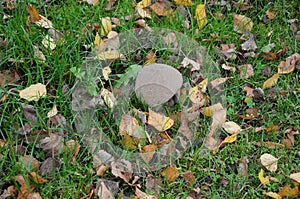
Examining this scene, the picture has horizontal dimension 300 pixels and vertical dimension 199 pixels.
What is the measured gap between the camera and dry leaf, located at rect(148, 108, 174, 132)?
321cm

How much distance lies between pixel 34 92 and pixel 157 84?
0.82 m

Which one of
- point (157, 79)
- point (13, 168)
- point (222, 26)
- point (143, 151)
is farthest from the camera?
point (222, 26)

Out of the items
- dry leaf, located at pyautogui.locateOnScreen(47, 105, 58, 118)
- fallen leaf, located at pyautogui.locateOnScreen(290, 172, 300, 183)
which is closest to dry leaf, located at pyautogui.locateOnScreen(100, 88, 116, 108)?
dry leaf, located at pyautogui.locateOnScreen(47, 105, 58, 118)

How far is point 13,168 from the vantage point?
113 inches

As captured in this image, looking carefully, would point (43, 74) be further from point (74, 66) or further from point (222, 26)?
point (222, 26)

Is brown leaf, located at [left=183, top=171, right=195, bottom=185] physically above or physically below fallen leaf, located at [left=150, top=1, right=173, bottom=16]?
below

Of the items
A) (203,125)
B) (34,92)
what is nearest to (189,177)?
(203,125)

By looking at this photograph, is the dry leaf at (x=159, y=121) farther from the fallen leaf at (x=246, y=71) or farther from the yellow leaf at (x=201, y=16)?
the yellow leaf at (x=201, y=16)

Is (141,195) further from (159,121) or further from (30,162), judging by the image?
(30,162)

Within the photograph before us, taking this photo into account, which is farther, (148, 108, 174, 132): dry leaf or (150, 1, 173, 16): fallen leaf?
(150, 1, 173, 16): fallen leaf

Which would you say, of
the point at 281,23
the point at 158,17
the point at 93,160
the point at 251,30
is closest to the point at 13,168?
the point at 93,160

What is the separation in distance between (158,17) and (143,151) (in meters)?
1.34

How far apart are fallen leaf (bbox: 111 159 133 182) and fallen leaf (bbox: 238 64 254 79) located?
1162 mm

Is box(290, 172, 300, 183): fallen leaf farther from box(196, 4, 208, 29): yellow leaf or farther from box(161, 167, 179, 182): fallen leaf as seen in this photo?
box(196, 4, 208, 29): yellow leaf
